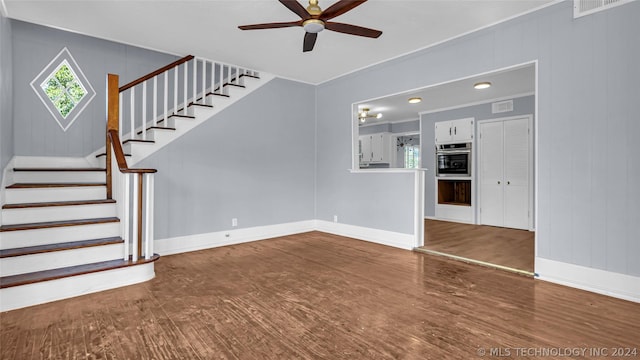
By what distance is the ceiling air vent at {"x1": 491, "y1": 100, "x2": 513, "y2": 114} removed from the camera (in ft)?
20.5

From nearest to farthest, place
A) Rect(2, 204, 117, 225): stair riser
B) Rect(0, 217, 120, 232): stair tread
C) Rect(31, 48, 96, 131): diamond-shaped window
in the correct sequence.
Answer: Rect(0, 217, 120, 232): stair tread → Rect(2, 204, 117, 225): stair riser → Rect(31, 48, 96, 131): diamond-shaped window

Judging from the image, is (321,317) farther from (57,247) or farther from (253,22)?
(253,22)

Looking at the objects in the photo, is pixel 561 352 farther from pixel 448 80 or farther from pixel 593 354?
pixel 448 80

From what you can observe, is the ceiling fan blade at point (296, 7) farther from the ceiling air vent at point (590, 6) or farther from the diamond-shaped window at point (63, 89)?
the diamond-shaped window at point (63, 89)

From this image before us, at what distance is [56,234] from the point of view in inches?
124

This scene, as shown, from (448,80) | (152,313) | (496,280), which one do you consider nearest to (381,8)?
(448,80)

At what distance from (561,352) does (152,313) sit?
290cm

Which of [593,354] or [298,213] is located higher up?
[298,213]

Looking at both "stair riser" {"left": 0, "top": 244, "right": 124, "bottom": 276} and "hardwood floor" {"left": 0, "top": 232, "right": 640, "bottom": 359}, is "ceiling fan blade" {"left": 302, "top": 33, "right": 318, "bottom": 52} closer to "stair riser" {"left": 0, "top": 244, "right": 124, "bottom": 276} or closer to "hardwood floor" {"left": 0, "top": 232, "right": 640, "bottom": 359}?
"hardwood floor" {"left": 0, "top": 232, "right": 640, "bottom": 359}

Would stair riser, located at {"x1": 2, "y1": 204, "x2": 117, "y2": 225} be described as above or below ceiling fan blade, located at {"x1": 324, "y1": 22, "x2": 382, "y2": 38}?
below

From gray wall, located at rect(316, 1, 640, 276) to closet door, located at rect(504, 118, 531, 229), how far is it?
9.98 ft

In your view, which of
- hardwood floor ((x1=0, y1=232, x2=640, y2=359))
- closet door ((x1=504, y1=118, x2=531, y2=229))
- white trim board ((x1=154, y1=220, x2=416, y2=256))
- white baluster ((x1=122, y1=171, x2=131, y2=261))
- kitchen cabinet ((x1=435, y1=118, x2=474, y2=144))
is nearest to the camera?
hardwood floor ((x1=0, y1=232, x2=640, y2=359))

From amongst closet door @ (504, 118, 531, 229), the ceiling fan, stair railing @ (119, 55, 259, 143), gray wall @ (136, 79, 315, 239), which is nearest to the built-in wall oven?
closet door @ (504, 118, 531, 229)

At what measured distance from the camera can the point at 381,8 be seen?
3291 millimetres
